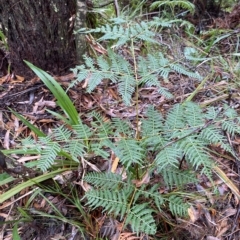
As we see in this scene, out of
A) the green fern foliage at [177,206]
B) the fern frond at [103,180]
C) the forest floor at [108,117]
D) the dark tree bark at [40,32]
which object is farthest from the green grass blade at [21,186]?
the dark tree bark at [40,32]

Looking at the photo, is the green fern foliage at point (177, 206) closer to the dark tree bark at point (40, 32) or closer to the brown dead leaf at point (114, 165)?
the brown dead leaf at point (114, 165)

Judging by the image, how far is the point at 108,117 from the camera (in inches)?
64.6

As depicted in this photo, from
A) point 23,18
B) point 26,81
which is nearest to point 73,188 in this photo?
point 26,81

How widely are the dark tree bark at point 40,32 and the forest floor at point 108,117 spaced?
92 mm

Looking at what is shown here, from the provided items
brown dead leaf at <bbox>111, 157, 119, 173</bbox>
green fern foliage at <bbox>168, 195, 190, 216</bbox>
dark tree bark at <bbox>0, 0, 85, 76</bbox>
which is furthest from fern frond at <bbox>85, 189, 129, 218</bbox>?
dark tree bark at <bbox>0, 0, 85, 76</bbox>

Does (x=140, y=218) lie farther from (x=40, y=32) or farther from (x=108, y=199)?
(x=40, y=32)

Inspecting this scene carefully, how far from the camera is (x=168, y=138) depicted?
3.50 feet

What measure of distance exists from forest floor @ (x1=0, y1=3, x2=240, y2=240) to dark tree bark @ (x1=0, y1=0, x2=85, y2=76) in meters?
0.09

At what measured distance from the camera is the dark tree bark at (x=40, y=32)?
1.58 meters

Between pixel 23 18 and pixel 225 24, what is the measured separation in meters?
1.54

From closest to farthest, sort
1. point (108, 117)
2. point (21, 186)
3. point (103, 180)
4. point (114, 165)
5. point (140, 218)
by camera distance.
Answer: point (140, 218) < point (103, 180) < point (21, 186) < point (114, 165) < point (108, 117)

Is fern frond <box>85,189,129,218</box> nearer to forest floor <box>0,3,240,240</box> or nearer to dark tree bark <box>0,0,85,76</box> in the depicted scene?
forest floor <box>0,3,240,240</box>

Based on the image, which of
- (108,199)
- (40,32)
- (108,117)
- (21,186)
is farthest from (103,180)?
(40,32)

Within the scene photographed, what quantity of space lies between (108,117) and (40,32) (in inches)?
22.5
